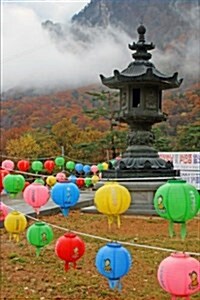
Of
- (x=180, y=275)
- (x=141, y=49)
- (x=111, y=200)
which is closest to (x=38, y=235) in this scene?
(x=111, y=200)

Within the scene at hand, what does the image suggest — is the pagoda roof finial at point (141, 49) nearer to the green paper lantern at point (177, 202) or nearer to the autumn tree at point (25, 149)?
the autumn tree at point (25, 149)

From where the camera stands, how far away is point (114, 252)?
2.76 m

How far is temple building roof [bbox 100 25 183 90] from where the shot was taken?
33.9 feet

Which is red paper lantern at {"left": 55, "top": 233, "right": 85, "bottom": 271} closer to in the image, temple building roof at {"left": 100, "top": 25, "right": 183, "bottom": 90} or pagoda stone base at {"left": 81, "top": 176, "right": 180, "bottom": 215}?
pagoda stone base at {"left": 81, "top": 176, "right": 180, "bottom": 215}

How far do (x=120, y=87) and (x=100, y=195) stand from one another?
27.1 feet

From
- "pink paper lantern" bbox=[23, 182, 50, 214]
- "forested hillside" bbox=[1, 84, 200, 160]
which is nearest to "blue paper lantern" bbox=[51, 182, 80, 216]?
"pink paper lantern" bbox=[23, 182, 50, 214]

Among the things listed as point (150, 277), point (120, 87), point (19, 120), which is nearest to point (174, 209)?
point (150, 277)

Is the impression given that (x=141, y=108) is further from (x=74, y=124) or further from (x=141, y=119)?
(x=74, y=124)

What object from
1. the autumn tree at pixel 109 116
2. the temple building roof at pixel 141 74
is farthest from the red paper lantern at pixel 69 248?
the autumn tree at pixel 109 116

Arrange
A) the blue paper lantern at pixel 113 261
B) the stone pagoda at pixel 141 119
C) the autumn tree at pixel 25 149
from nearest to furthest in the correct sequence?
the blue paper lantern at pixel 113 261
the stone pagoda at pixel 141 119
the autumn tree at pixel 25 149

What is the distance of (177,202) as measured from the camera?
241 cm

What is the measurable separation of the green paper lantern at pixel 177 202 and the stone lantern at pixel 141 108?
7898 millimetres

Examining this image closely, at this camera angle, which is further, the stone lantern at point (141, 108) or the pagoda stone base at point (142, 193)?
the stone lantern at point (141, 108)

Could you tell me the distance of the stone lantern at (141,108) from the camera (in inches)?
412
